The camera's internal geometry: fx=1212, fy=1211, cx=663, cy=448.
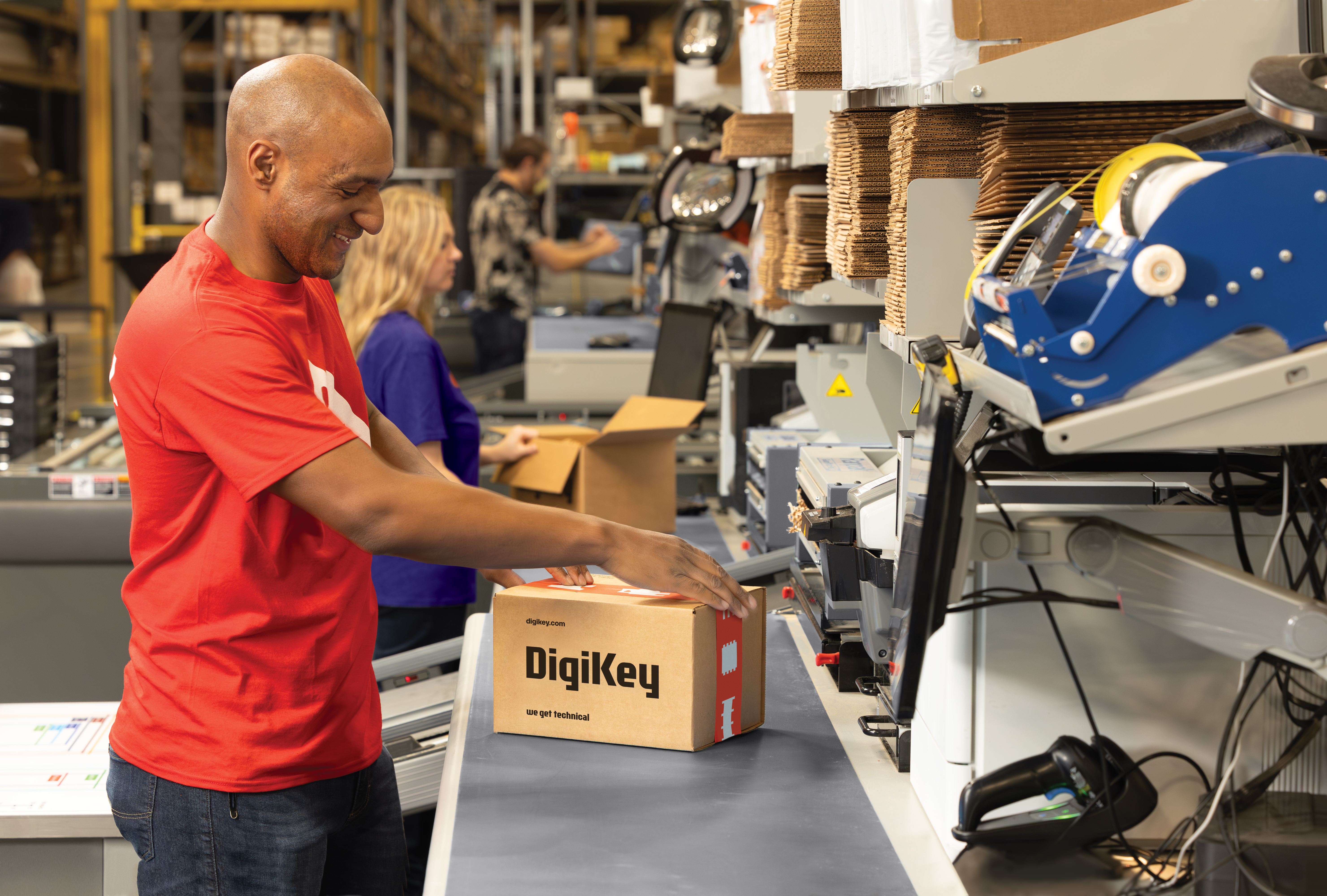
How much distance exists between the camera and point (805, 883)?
137cm

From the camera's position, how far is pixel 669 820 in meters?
1.51

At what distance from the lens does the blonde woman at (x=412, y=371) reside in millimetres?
2721

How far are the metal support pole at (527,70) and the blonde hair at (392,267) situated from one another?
17.9 feet

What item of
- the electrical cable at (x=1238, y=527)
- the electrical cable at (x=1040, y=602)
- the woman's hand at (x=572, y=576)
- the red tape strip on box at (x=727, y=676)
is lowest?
the red tape strip on box at (x=727, y=676)

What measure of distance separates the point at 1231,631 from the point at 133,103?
31.0ft

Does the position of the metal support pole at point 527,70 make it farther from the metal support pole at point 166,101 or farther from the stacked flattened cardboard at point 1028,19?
the stacked flattened cardboard at point 1028,19

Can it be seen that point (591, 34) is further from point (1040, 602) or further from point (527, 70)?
point (1040, 602)

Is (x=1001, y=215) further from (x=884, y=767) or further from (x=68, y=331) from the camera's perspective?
(x=68, y=331)

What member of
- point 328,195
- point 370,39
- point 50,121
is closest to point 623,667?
point 328,195

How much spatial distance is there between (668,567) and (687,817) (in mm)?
314

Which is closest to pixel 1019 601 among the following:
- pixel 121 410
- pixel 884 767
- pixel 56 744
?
pixel 884 767

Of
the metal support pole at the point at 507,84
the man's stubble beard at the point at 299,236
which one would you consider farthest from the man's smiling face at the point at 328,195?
the metal support pole at the point at 507,84

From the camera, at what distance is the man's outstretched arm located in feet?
4.50

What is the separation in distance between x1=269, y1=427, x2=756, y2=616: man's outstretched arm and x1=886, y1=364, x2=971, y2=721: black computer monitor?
0.42 metres
